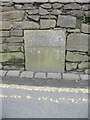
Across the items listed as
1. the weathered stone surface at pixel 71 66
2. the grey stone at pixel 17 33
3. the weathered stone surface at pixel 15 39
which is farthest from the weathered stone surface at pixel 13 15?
the weathered stone surface at pixel 71 66

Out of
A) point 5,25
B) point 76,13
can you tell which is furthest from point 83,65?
point 5,25

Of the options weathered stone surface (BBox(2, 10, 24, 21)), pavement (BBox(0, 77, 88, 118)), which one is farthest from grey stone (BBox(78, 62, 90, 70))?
weathered stone surface (BBox(2, 10, 24, 21))

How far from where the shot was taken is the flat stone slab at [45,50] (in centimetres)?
486

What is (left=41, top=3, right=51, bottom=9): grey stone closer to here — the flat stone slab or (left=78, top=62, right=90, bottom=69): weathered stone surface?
the flat stone slab

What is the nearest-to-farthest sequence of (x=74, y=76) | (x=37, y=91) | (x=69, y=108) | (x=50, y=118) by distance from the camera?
(x=50, y=118) → (x=69, y=108) → (x=37, y=91) → (x=74, y=76)

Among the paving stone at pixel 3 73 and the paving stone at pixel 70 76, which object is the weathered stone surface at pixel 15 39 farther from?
the paving stone at pixel 70 76

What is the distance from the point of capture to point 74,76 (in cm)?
489

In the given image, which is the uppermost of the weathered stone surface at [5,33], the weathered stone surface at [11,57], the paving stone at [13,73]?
the weathered stone surface at [5,33]

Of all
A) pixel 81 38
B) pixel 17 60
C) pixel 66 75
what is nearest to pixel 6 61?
pixel 17 60

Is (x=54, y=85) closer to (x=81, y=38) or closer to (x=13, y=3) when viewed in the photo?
(x=81, y=38)

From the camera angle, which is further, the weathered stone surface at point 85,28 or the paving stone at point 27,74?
the paving stone at point 27,74

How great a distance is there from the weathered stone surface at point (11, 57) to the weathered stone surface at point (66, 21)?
1.02 metres

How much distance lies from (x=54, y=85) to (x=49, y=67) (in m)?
0.57

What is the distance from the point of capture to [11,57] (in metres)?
5.09
